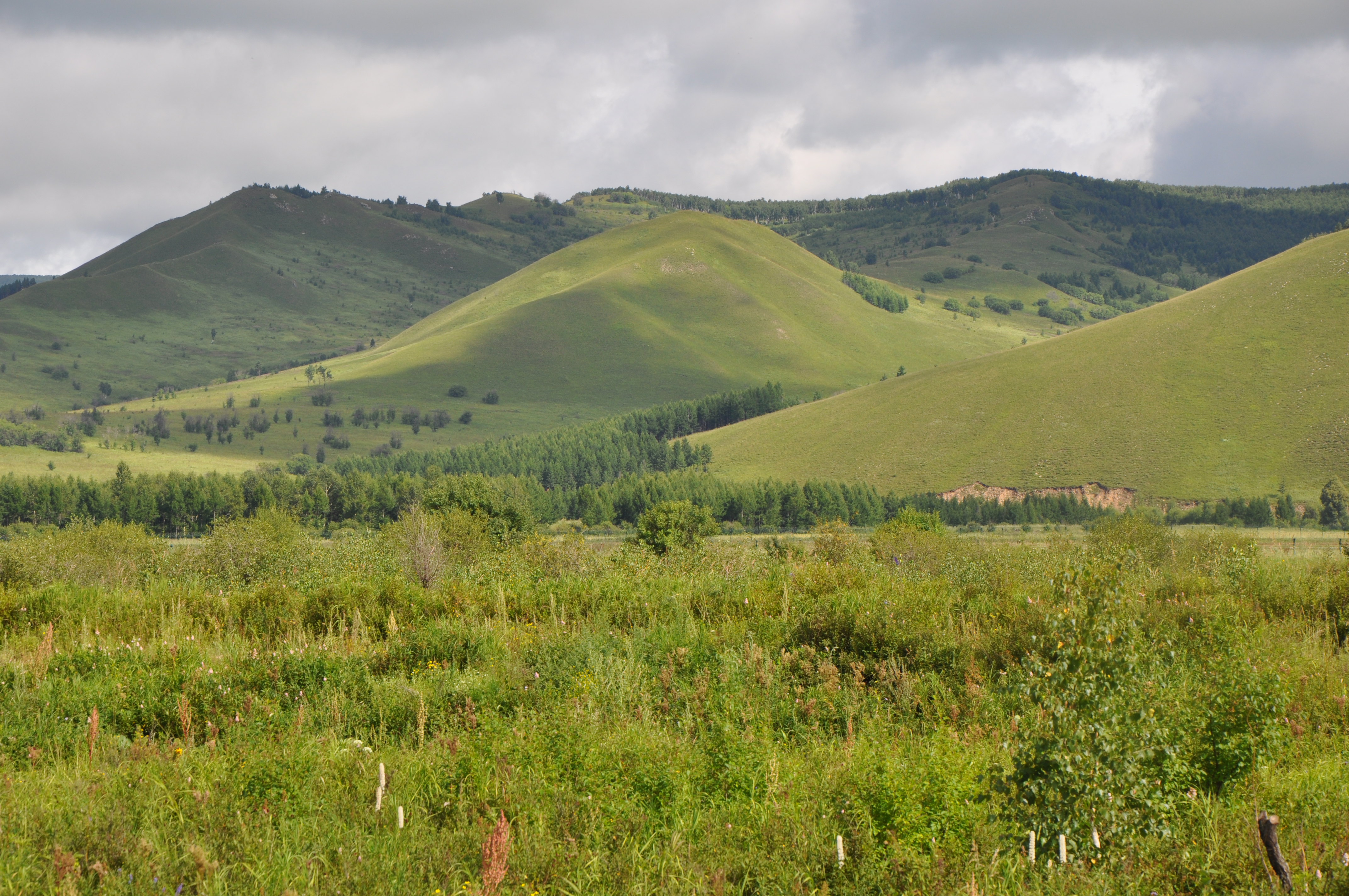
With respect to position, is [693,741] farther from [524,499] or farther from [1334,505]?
[1334,505]

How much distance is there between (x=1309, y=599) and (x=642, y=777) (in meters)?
10.8

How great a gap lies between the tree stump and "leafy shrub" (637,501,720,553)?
48030mm

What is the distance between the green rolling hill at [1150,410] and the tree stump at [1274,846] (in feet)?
332

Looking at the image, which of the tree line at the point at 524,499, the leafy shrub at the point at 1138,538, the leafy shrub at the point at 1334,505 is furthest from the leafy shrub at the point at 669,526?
the leafy shrub at the point at 1334,505

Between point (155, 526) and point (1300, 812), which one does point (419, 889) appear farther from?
point (155, 526)

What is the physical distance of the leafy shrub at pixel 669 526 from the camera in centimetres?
5756

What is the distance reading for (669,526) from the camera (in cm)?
6075

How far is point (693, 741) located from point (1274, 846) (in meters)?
4.27

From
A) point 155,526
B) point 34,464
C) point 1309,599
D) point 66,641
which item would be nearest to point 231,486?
point 155,526

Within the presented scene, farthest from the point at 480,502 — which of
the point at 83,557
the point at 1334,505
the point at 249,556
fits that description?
the point at 1334,505

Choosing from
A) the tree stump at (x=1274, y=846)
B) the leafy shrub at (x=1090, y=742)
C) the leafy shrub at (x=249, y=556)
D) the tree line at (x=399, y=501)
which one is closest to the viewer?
the tree stump at (x=1274, y=846)

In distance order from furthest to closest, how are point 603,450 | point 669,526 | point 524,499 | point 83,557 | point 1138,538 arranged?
point 603,450 → point 524,499 → point 669,526 → point 1138,538 → point 83,557

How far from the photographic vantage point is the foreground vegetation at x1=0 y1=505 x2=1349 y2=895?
18.0 feet

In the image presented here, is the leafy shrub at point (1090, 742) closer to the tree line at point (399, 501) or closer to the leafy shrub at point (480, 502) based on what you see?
the leafy shrub at point (480, 502)
